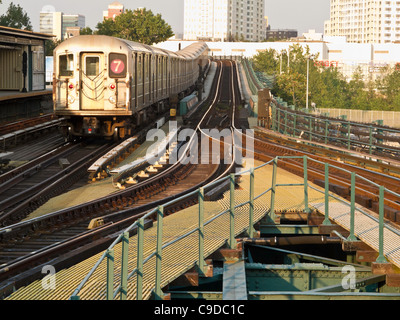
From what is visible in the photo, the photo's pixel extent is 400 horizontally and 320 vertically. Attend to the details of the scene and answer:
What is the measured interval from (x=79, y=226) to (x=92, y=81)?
33.7 ft

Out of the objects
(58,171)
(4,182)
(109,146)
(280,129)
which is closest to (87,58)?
(109,146)

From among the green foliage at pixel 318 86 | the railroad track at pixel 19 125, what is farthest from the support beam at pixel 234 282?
the green foliage at pixel 318 86

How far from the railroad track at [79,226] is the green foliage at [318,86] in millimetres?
43135

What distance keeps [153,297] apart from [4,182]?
406 inches

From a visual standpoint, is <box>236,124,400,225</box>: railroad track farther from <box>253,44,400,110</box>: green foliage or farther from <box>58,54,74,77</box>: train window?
<box>253,44,400,110</box>: green foliage

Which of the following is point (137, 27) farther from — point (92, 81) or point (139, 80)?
point (92, 81)

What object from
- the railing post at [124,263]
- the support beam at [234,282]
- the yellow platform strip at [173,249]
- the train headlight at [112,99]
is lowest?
the support beam at [234,282]

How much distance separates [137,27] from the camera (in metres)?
105

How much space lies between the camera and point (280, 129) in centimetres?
2936

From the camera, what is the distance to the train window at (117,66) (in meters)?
21.8

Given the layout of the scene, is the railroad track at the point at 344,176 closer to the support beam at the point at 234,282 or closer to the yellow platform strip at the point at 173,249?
the yellow platform strip at the point at 173,249

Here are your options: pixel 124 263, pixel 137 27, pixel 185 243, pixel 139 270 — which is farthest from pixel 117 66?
pixel 137 27

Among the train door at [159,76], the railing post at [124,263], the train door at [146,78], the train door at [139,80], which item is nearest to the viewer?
the railing post at [124,263]

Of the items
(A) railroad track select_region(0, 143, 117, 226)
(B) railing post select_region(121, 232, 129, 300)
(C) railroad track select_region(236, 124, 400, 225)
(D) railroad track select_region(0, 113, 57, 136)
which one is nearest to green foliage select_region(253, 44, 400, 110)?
(D) railroad track select_region(0, 113, 57, 136)
